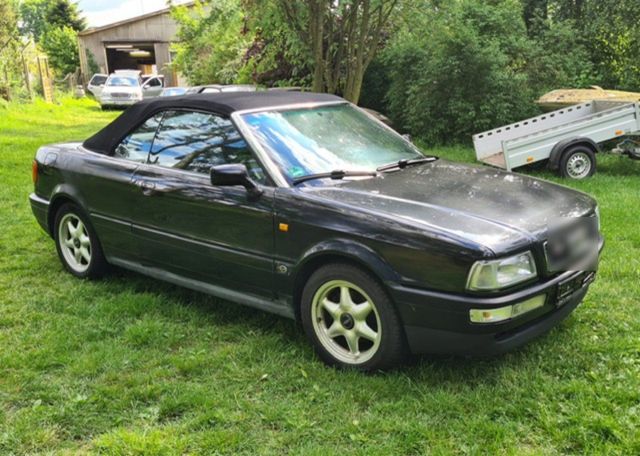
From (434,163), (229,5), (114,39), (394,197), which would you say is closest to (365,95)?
(229,5)

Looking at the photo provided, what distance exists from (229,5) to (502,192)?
35.5 ft

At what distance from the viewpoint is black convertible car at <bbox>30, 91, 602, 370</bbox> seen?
316 centimetres

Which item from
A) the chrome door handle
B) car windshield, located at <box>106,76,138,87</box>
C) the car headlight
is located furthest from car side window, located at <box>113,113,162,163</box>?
car windshield, located at <box>106,76,138,87</box>

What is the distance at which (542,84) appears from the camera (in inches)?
504

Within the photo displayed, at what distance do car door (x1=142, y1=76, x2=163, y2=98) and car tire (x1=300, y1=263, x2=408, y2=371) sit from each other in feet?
82.2

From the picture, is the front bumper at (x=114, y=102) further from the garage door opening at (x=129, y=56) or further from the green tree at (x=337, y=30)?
Result: the green tree at (x=337, y=30)

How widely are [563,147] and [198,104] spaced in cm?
641

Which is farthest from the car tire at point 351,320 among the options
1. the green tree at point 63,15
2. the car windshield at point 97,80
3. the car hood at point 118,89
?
the green tree at point 63,15

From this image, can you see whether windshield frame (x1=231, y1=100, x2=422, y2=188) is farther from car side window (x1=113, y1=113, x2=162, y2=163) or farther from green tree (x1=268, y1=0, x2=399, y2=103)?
green tree (x1=268, y1=0, x2=399, y2=103)

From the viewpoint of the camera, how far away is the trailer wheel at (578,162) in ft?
29.7

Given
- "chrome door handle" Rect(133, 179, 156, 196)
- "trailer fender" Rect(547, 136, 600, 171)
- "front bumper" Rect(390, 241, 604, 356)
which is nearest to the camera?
"front bumper" Rect(390, 241, 604, 356)

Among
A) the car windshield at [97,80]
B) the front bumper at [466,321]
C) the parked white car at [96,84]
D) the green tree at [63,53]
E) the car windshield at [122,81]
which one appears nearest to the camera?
the front bumper at [466,321]

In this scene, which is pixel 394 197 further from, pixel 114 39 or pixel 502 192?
pixel 114 39

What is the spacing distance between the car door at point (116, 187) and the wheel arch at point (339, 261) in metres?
1.58
